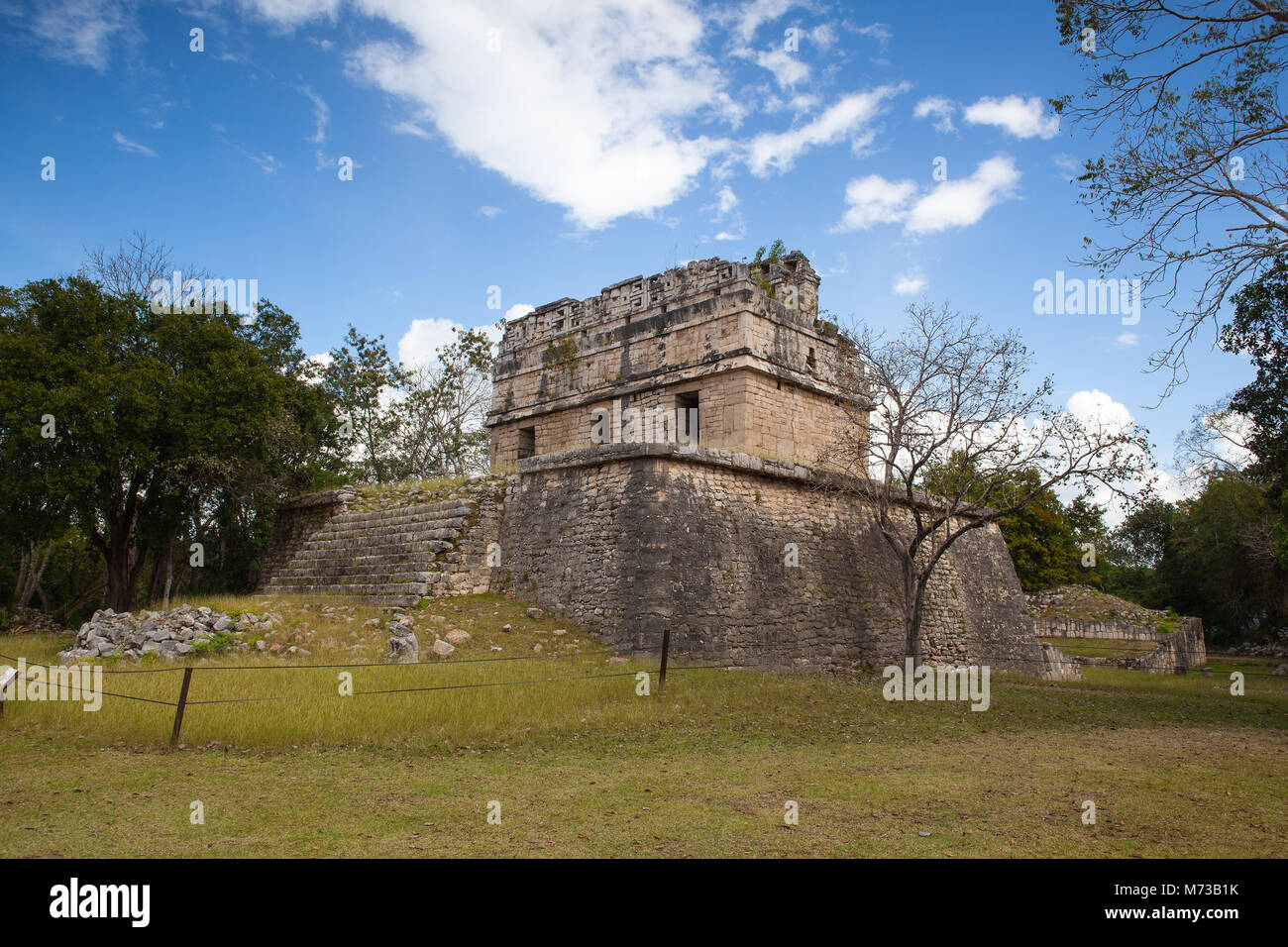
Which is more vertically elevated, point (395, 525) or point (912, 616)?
point (395, 525)

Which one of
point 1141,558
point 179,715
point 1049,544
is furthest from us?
point 1141,558

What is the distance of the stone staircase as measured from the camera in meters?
14.5

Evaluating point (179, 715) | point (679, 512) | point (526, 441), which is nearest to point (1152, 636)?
point (679, 512)

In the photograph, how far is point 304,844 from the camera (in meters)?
4.86

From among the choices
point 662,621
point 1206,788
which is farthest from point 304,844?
point 662,621

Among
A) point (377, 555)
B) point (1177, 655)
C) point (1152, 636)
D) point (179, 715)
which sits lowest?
point (1177, 655)

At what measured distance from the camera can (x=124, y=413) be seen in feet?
56.2

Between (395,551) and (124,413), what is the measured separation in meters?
6.81

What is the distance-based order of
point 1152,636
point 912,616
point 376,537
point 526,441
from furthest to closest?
point 1152,636 < point 526,441 < point 376,537 < point 912,616

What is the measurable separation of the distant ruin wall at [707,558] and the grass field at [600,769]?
124 cm

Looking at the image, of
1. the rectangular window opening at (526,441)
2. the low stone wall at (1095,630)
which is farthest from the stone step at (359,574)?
the low stone wall at (1095,630)

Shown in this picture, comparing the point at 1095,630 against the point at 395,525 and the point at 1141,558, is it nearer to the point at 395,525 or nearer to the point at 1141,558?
the point at 395,525
